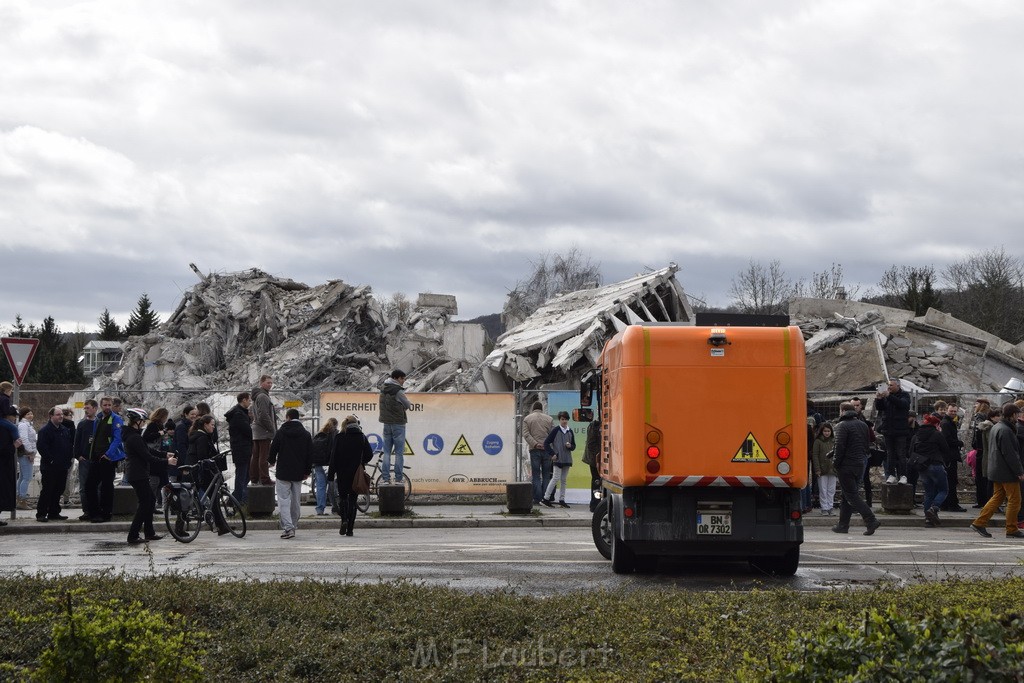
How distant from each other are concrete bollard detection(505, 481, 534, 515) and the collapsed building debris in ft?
35.2

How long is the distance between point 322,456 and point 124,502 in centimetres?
337

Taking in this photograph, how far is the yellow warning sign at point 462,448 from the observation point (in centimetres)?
2197

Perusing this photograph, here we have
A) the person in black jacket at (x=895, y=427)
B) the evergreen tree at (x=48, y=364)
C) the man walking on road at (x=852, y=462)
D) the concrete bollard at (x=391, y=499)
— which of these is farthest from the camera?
the evergreen tree at (x=48, y=364)

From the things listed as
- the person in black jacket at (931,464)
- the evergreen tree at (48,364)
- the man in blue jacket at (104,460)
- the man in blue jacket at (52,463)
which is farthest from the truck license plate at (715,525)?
the evergreen tree at (48,364)

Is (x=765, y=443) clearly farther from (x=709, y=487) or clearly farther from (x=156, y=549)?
(x=156, y=549)

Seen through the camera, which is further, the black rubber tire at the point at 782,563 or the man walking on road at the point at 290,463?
the man walking on road at the point at 290,463

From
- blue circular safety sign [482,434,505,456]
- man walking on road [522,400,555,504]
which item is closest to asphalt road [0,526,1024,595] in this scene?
man walking on road [522,400,555,504]

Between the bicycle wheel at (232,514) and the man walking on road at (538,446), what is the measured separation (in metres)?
6.31

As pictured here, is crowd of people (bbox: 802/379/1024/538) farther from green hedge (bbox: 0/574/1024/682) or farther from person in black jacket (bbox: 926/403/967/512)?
green hedge (bbox: 0/574/1024/682)

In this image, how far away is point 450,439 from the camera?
21969 millimetres

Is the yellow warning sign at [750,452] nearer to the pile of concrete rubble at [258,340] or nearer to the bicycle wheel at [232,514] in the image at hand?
the bicycle wheel at [232,514]

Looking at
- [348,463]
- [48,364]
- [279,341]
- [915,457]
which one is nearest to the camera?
[348,463]

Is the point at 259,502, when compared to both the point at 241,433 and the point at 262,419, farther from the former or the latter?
the point at 262,419

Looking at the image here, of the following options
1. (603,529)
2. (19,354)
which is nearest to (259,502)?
(19,354)
